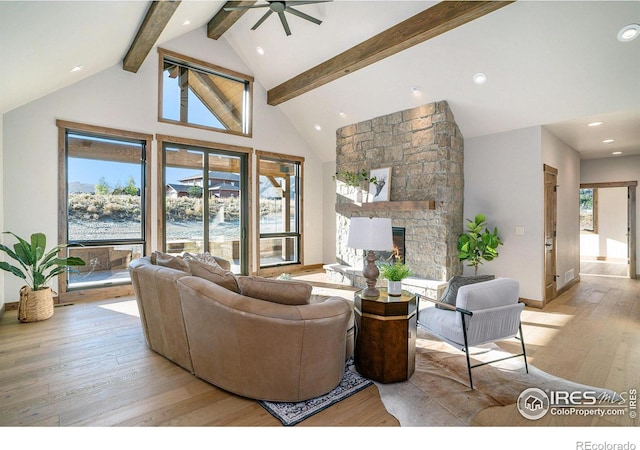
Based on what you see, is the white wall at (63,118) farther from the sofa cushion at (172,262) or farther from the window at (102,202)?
the sofa cushion at (172,262)

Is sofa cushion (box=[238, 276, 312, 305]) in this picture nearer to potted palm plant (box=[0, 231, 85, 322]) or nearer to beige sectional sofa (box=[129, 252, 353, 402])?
beige sectional sofa (box=[129, 252, 353, 402])

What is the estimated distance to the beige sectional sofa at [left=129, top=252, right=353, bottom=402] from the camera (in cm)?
217

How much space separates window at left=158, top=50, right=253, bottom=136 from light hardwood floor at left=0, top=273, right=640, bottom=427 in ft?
11.4

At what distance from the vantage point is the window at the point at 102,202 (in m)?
4.89

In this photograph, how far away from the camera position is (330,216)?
26.1 ft

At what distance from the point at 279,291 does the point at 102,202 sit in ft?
14.0

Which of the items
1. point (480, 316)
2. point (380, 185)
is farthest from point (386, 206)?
point (480, 316)

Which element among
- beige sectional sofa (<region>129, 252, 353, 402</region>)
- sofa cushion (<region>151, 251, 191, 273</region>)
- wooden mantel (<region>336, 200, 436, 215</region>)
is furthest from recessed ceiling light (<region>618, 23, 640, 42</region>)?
sofa cushion (<region>151, 251, 191, 273</region>)

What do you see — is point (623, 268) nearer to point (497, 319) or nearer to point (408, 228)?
point (408, 228)

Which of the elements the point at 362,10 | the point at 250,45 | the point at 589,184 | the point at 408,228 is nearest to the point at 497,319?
the point at 408,228

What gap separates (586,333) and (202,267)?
425cm
